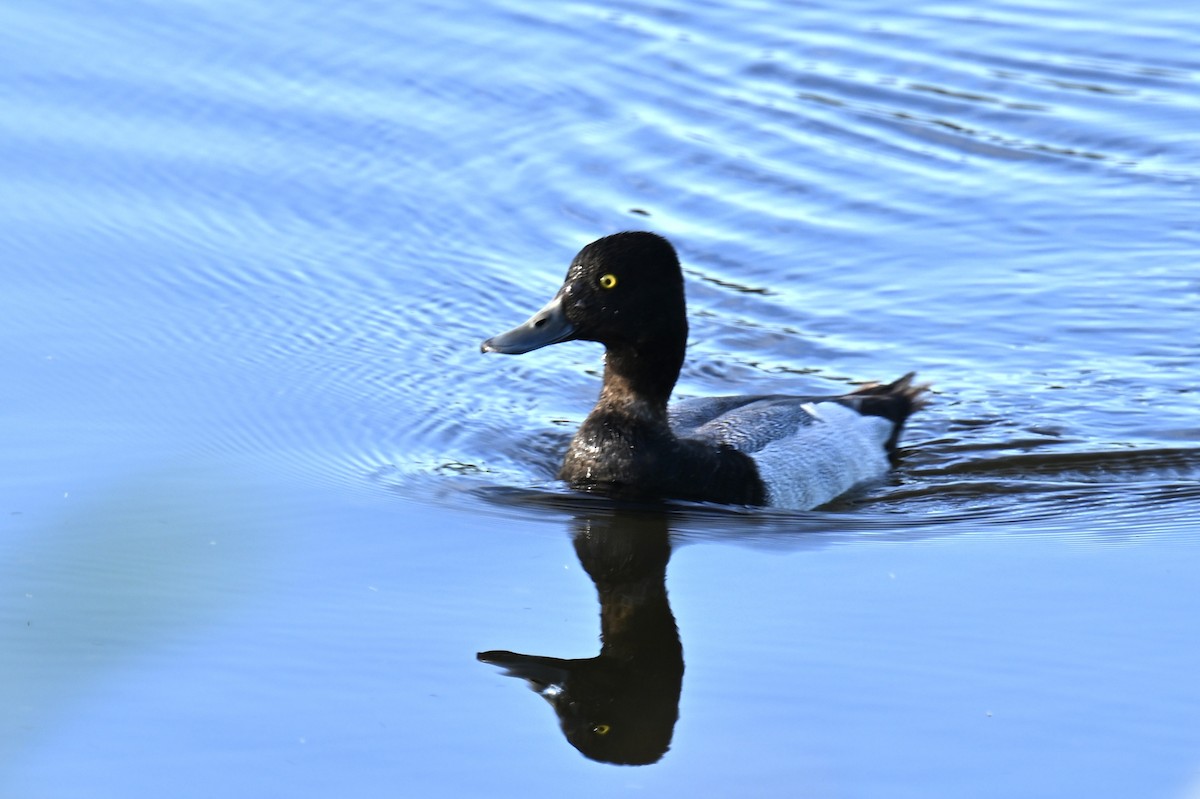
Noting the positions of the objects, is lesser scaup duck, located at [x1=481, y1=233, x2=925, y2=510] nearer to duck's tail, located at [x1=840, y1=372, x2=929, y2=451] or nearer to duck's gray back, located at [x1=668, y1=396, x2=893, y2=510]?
duck's gray back, located at [x1=668, y1=396, x2=893, y2=510]

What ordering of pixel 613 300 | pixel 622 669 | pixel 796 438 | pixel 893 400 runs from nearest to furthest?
pixel 622 669, pixel 613 300, pixel 796 438, pixel 893 400

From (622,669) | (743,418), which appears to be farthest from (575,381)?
(622,669)

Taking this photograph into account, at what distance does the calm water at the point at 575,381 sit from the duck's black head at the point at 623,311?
71 centimetres

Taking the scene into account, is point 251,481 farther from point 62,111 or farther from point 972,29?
point 972,29

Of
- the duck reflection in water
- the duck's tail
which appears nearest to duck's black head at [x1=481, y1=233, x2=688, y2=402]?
the duck reflection in water

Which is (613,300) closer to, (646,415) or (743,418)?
(646,415)

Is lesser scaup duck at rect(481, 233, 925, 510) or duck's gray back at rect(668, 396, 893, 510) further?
duck's gray back at rect(668, 396, 893, 510)

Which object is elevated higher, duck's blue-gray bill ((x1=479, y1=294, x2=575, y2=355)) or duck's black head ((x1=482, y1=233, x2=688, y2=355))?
duck's black head ((x1=482, y1=233, x2=688, y2=355))

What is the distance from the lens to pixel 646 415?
8.55 m

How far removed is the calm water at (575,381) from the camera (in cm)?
549

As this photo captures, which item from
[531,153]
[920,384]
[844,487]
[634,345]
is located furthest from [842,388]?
[531,153]

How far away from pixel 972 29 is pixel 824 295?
5.31m

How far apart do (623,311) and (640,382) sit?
1.18 feet

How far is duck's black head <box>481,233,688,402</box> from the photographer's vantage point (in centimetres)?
841
